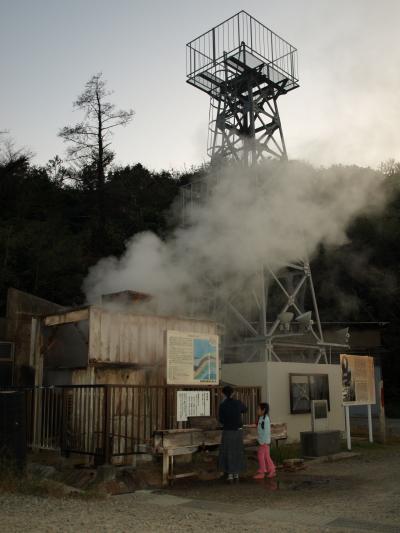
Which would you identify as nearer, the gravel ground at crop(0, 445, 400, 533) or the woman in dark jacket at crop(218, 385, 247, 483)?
the gravel ground at crop(0, 445, 400, 533)

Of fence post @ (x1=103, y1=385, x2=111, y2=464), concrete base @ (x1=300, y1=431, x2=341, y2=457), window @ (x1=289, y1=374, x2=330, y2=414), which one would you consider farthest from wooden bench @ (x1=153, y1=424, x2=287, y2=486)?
Answer: window @ (x1=289, y1=374, x2=330, y2=414)

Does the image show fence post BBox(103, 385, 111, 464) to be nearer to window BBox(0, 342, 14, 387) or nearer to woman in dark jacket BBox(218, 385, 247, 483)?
woman in dark jacket BBox(218, 385, 247, 483)

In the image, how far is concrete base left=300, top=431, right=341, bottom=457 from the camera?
13.4 metres

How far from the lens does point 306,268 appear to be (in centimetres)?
2042

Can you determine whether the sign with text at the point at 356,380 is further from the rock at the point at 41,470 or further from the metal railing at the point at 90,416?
the rock at the point at 41,470

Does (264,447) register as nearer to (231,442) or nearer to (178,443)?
(231,442)

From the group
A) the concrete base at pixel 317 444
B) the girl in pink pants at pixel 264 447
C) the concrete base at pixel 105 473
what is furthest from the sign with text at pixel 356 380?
the concrete base at pixel 105 473

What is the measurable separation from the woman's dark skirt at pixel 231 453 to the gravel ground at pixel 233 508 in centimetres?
29

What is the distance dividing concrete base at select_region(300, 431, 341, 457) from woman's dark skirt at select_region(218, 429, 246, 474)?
11.1ft

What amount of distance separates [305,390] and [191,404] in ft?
18.6

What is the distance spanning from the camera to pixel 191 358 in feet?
41.2

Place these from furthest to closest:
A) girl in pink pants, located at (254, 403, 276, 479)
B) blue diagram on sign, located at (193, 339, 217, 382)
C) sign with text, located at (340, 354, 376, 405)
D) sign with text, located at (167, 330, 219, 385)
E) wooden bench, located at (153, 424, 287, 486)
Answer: sign with text, located at (340, 354, 376, 405)
blue diagram on sign, located at (193, 339, 217, 382)
sign with text, located at (167, 330, 219, 385)
girl in pink pants, located at (254, 403, 276, 479)
wooden bench, located at (153, 424, 287, 486)

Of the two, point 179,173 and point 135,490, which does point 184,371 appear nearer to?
point 135,490

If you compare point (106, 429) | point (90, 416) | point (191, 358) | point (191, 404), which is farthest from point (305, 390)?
point (106, 429)
